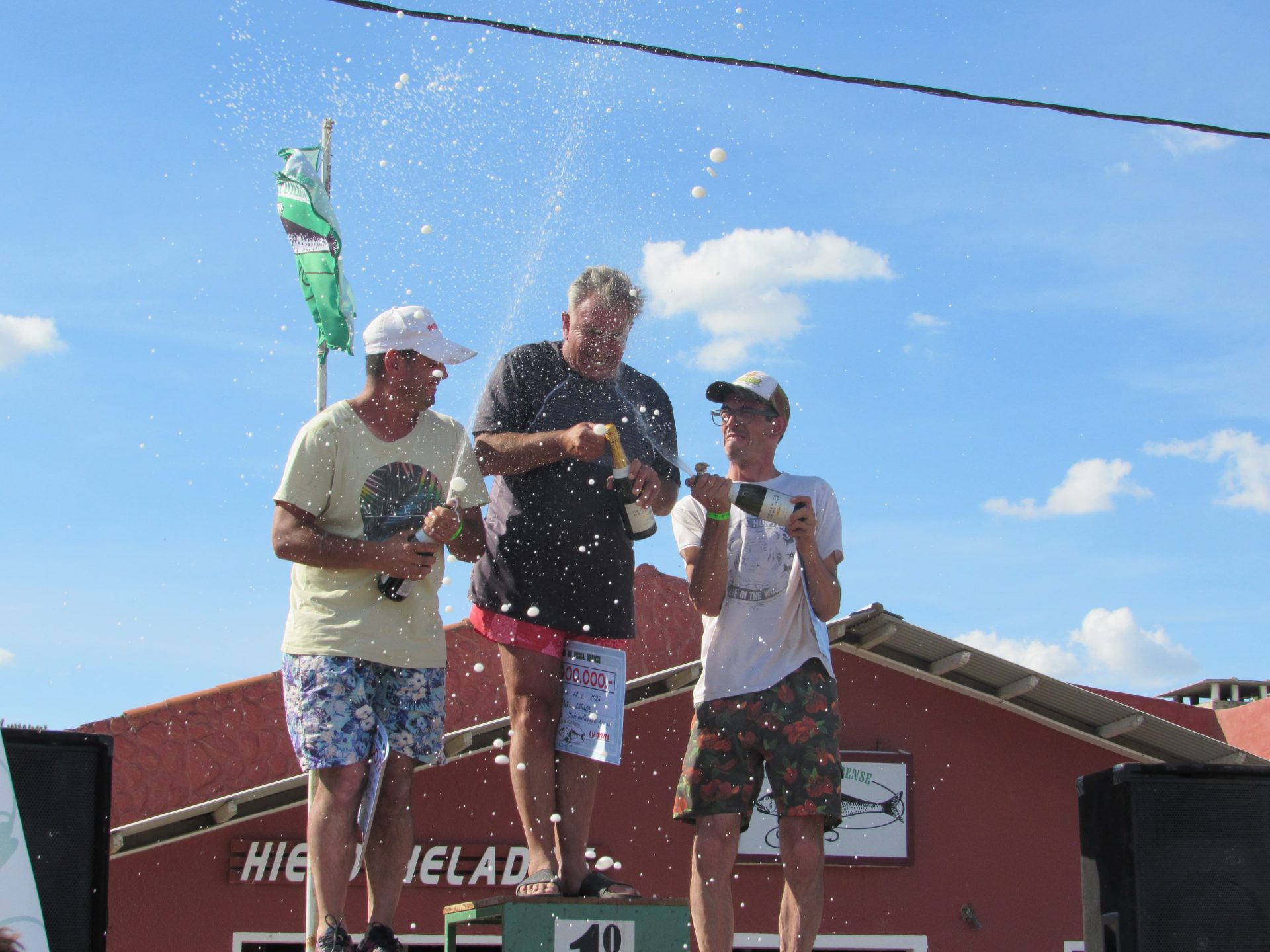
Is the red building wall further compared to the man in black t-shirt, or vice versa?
the red building wall

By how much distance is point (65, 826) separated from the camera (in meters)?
3.13

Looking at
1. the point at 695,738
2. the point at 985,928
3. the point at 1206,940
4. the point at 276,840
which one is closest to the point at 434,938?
the point at 276,840

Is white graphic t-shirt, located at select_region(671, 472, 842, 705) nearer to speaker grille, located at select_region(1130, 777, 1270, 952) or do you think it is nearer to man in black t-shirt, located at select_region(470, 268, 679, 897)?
man in black t-shirt, located at select_region(470, 268, 679, 897)

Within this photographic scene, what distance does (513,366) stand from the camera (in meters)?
4.30

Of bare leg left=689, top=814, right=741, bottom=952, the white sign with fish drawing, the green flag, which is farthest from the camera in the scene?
the white sign with fish drawing

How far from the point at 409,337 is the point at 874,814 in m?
7.89

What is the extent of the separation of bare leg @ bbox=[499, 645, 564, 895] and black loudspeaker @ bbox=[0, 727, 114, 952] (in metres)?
1.21

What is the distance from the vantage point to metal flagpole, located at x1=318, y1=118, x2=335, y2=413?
29.3 feet

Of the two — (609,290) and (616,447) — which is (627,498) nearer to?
(616,447)

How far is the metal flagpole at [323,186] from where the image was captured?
895cm

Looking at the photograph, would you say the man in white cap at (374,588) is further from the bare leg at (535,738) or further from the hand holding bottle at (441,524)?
the bare leg at (535,738)

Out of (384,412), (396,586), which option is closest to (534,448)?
(384,412)

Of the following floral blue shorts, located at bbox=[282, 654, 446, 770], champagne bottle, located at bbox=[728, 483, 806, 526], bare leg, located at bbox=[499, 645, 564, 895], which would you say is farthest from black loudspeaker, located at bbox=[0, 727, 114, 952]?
champagne bottle, located at bbox=[728, 483, 806, 526]

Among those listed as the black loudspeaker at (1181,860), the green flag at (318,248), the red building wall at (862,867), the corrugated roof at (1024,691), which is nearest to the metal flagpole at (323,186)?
the green flag at (318,248)
